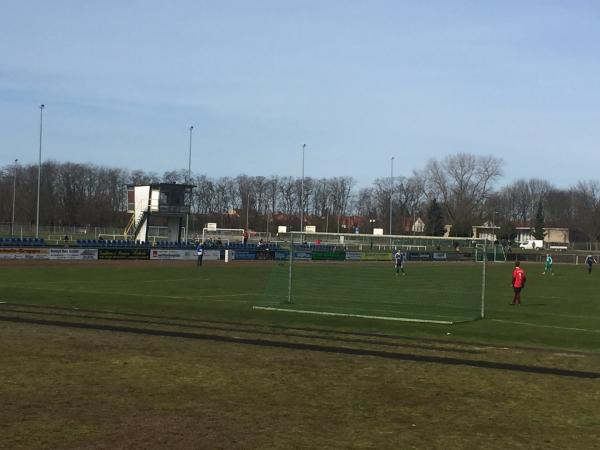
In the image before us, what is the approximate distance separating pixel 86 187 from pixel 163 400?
5411 inches

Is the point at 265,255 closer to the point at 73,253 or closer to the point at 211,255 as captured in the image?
the point at 211,255

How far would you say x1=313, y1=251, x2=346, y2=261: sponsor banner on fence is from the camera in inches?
2901

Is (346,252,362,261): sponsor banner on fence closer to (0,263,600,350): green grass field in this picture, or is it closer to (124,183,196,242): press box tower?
(124,183,196,242): press box tower

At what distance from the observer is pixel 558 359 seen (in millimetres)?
14164

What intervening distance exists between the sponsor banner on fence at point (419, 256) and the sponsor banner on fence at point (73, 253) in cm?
3948

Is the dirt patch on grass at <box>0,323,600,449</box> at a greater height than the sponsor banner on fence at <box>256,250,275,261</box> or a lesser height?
lesser

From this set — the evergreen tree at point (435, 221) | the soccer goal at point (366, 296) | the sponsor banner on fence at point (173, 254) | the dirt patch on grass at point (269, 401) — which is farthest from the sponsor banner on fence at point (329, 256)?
the evergreen tree at point (435, 221)

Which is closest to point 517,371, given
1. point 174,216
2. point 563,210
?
point 174,216

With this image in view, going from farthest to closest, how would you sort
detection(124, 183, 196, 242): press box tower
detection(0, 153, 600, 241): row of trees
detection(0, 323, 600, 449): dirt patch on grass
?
detection(0, 153, 600, 241): row of trees → detection(124, 183, 196, 242): press box tower → detection(0, 323, 600, 449): dirt patch on grass

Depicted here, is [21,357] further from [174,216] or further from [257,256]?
[174,216]

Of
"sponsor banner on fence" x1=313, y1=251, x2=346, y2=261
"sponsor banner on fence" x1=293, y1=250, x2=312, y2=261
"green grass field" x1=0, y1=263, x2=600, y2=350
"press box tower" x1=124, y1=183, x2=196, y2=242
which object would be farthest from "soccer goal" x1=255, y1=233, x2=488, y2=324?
"press box tower" x1=124, y1=183, x2=196, y2=242

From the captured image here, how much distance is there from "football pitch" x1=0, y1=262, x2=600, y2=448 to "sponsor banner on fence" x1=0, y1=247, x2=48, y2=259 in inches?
1234

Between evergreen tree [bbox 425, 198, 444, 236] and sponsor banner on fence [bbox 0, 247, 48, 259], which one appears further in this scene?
evergreen tree [bbox 425, 198, 444, 236]

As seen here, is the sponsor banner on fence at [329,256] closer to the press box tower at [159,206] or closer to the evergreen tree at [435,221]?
A: the press box tower at [159,206]
